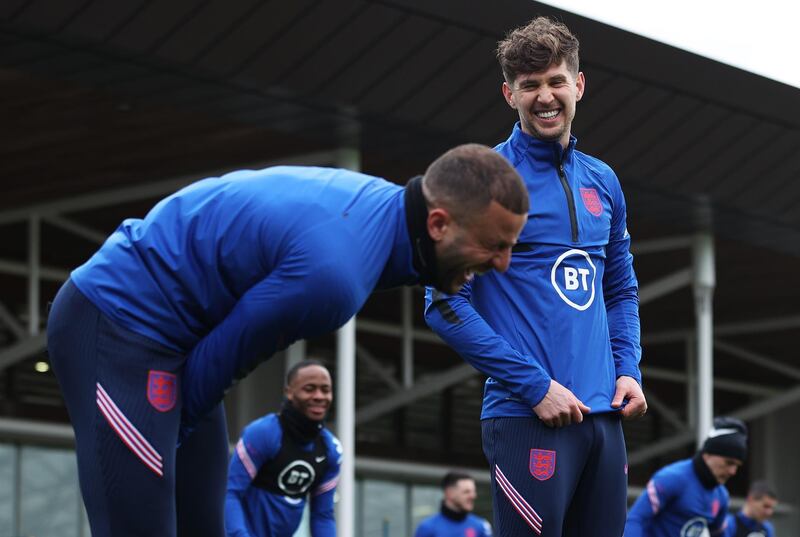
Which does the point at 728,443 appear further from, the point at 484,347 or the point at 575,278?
the point at 484,347

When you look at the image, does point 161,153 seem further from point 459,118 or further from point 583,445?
point 583,445

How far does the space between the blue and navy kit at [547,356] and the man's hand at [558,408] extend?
3 cm

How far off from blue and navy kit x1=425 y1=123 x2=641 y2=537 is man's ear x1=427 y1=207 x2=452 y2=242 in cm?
117

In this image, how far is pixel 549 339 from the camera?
5.07 meters

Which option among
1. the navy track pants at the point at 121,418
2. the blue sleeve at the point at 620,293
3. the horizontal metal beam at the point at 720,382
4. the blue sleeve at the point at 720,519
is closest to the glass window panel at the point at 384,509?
the horizontal metal beam at the point at 720,382

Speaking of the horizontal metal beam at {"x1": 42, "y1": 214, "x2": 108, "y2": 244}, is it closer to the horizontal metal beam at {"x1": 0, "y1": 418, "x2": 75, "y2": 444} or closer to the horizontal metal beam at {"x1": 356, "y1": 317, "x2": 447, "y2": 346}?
the horizontal metal beam at {"x1": 0, "y1": 418, "x2": 75, "y2": 444}

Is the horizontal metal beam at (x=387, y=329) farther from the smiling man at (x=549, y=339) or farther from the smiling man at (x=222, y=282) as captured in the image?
the smiling man at (x=222, y=282)

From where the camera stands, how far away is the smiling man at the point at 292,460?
9.56m

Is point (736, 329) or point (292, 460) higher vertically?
point (736, 329)

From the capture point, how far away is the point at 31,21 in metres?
13.9

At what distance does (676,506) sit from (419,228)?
7.25 meters

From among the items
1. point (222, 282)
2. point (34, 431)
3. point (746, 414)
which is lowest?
point (222, 282)

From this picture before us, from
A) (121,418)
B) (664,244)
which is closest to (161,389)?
(121,418)

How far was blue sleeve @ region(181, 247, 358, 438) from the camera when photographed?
3795 mm
